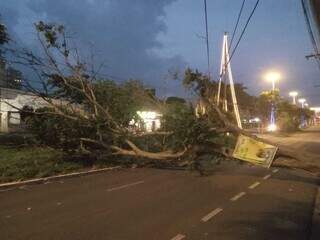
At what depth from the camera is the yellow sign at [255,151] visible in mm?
9398

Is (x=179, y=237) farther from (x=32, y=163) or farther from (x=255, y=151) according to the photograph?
(x=32, y=163)

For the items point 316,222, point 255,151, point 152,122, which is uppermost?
point 152,122

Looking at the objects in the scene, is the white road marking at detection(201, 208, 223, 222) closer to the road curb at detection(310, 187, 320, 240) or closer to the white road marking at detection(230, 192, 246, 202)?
the white road marking at detection(230, 192, 246, 202)

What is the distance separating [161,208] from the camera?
35.3ft

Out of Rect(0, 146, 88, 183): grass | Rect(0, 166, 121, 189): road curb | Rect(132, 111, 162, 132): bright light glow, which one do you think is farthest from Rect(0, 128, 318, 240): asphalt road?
Rect(132, 111, 162, 132): bright light glow

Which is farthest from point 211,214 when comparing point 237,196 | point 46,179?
point 46,179

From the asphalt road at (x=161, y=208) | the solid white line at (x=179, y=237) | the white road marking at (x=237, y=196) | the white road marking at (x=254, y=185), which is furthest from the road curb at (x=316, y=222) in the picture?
the white road marking at (x=254, y=185)

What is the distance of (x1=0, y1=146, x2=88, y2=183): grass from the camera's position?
17.0 m

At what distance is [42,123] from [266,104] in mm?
63495

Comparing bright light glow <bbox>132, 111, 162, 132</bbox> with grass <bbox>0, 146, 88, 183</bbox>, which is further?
bright light glow <bbox>132, 111, 162, 132</bbox>

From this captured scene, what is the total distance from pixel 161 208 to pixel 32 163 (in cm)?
1037

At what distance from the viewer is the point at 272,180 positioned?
16875 mm

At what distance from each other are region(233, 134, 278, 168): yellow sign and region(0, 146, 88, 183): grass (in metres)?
9.49

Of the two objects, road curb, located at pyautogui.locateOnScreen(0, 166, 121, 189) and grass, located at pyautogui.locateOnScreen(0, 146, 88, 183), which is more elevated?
grass, located at pyautogui.locateOnScreen(0, 146, 88, 183)
